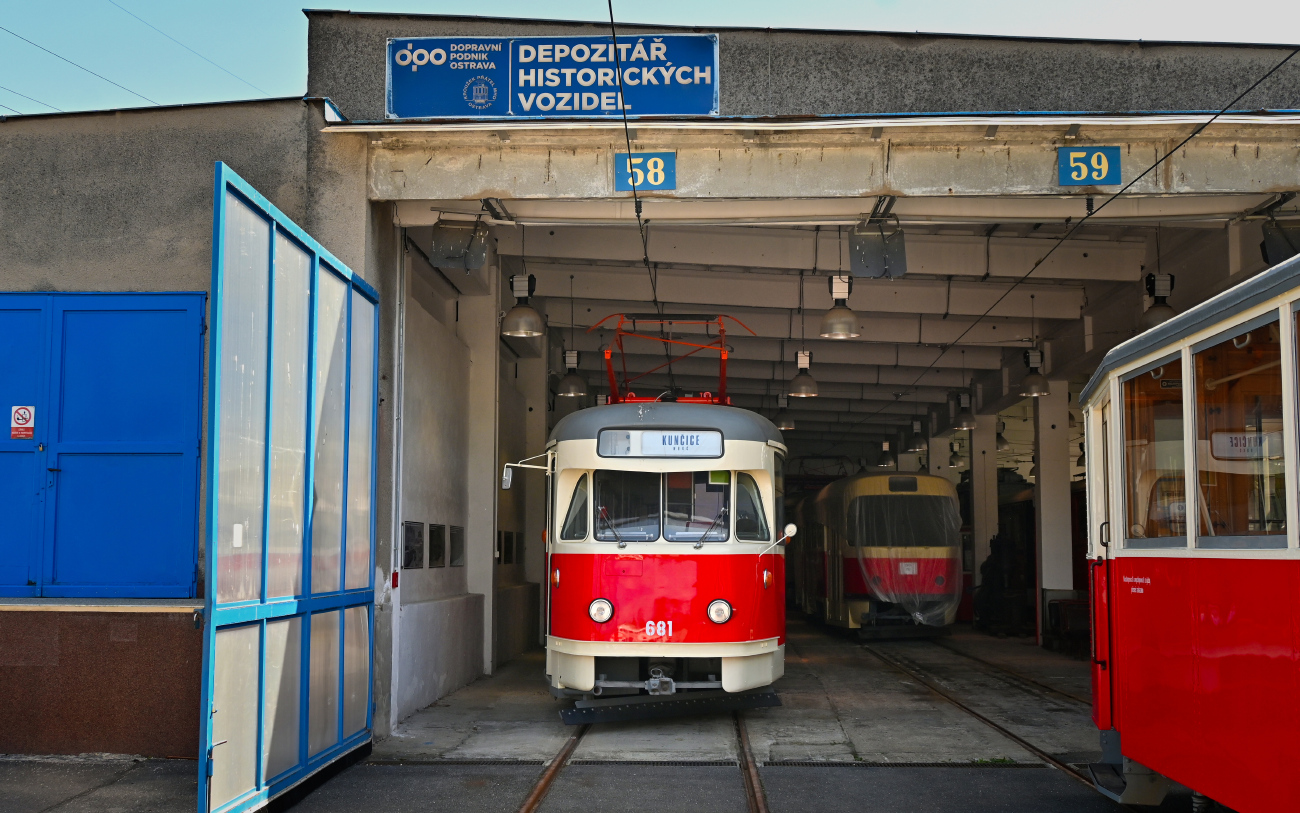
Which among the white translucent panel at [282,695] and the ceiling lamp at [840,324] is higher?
the ceiling lamp at [840,324]

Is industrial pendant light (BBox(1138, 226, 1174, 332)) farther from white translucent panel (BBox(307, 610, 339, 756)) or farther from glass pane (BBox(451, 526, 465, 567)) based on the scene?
white translucent panel (BBox(307, 610, 339, 756))

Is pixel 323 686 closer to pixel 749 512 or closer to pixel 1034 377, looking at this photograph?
pixel 749 512

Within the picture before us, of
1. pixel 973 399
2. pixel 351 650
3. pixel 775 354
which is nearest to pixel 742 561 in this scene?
pixel 351 650

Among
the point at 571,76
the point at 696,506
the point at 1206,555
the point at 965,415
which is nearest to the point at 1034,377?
the point at 965,415

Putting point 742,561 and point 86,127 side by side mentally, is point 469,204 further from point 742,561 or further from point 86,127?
point 742,561

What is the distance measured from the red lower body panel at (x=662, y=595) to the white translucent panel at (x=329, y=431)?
101 inches

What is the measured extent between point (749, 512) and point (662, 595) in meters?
1.09

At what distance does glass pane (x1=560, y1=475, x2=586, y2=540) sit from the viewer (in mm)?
10242

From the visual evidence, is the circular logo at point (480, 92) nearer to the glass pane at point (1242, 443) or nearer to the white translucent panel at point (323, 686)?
the white translucent panel at point (323, 686)

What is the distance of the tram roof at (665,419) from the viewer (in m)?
10.2

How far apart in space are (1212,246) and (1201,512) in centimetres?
899

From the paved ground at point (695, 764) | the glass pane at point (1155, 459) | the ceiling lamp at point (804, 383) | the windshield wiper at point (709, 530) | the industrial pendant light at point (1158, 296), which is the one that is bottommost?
the paved ground at point (695, 764)

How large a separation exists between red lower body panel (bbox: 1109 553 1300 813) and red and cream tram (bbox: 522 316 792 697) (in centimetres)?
412

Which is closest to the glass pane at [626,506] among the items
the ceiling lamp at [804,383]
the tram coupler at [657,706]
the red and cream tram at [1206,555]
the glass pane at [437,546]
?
the tram coupler at [657,706]
